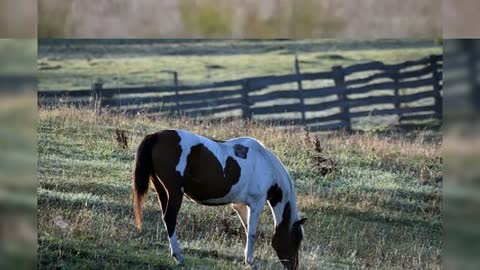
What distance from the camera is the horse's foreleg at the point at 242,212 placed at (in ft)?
22.3

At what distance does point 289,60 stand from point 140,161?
5.15 feet

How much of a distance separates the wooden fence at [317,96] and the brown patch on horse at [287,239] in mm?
833

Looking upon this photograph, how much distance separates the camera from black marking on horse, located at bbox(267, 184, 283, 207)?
6.79 metres

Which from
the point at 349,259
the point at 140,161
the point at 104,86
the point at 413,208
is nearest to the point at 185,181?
the point at 140,161

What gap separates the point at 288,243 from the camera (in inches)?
268

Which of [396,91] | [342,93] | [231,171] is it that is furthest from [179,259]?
[396,91]

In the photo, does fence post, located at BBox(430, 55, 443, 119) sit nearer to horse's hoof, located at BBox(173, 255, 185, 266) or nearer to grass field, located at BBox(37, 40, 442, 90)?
grass field, located at BBox(37, 40, 442, 90)

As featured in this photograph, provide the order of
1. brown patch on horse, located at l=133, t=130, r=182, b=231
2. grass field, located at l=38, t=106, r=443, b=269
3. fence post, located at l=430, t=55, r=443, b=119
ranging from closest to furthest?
brown patch on horse, located at l=133, t=130, r=182, b=231 → grass field, located at l=38, t=106, r=443, b=269 → fence post, located at l=430, t=55, r=443, b=119

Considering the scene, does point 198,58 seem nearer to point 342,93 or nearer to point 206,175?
point 206,175

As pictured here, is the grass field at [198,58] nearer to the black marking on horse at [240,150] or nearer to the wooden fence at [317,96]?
the wooden fence at [317,96]

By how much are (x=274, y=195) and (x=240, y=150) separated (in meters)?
0.46

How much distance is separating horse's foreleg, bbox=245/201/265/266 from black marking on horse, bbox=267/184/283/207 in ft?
0.28

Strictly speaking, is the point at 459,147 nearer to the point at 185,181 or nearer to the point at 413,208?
the point at 413,208

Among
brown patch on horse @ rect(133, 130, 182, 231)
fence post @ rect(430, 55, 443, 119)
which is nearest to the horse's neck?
brown patch on horse @ rect(133, 130, 182, 231)
